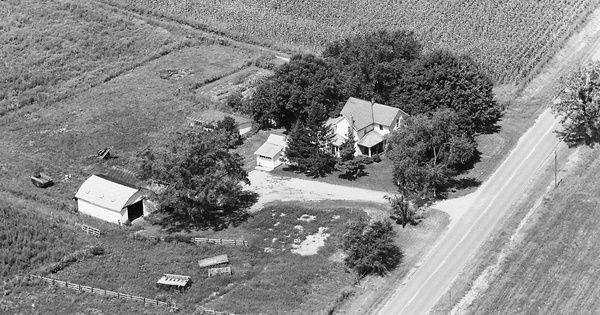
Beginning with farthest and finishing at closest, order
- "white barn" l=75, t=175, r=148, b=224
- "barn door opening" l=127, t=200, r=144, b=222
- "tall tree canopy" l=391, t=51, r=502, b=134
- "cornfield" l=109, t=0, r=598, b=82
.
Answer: "cornfield" l=109, t=0, r=598, b=82
"tall tree canopy" l=391, t=51, r=502, b=134
"barn door opening" l=127, t=200, r=144, b=222
"white barn" l=75, t=175, r=148, b=224

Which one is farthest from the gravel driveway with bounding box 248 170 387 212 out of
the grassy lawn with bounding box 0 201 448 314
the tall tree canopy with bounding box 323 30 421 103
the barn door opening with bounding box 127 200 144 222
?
the tall tree canopy with bounding box 323 30 421 103

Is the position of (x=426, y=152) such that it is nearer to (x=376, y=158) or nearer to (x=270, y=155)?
(x=376, y=158)

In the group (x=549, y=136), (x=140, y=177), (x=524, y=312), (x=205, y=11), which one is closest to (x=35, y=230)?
(x=140, y=177)

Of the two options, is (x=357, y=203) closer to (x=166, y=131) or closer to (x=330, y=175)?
(x=330, y=175)

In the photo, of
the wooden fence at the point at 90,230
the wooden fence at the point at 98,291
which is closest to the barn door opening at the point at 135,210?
the wooden fence at the point at 90,230

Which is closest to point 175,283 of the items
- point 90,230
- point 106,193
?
point 90,230

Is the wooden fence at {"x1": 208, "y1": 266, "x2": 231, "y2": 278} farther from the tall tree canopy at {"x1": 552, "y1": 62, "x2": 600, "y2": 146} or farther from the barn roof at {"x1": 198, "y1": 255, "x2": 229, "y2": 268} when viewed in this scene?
the tall tree canopy at {"x1": 552, "y1": 62, "x2": 600, "y2": 146}
